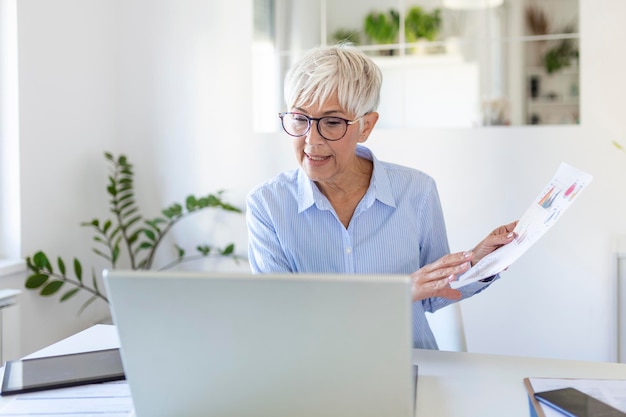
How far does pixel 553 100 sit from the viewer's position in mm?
3191

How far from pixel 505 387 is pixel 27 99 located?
236 cm

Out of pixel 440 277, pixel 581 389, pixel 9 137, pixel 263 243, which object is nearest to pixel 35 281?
pixel 9 137

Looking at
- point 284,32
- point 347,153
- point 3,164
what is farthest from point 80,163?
point 347,153

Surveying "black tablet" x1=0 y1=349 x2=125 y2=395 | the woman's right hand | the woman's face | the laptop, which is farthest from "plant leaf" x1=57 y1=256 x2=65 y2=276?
the laptop

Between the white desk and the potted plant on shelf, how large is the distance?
154 centimetres

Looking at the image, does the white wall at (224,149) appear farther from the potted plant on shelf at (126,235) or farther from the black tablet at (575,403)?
the black tablet at (575,403)

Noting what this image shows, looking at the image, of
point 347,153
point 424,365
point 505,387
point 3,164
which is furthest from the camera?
point 3,164

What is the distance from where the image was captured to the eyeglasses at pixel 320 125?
176cm

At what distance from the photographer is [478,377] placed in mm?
1415

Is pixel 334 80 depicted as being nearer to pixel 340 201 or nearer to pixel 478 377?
pixel 340 201

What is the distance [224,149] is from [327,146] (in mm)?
1717

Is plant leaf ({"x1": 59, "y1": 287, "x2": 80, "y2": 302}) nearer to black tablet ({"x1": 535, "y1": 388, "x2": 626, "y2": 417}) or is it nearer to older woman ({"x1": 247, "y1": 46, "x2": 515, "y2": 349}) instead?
older woman ({"x1": 247, "y1": 46, "x2": 515, "y2": 349})

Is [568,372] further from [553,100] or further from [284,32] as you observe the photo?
[284,32]

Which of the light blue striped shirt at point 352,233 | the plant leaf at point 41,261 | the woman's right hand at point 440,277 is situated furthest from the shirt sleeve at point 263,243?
the plant leaf at point 41,261
